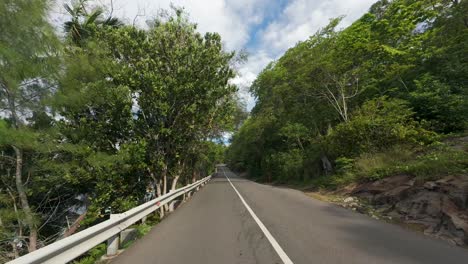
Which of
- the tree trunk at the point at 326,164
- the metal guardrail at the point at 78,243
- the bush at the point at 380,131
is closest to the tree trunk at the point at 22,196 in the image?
the metal guardrail at the point at 78,243

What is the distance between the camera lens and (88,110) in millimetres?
11750

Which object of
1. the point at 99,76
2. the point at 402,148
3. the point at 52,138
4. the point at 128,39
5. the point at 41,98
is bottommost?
the point at 402,148

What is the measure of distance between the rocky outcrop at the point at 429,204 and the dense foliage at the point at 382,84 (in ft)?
6.88

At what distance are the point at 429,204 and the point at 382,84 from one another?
15511mm

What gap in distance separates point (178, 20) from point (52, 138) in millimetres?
7619

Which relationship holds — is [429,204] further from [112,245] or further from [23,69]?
[23,69]

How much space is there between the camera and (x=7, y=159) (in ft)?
31.5

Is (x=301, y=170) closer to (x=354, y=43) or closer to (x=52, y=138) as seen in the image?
(x=354, y=43)

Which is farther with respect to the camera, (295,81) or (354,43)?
(295,81)

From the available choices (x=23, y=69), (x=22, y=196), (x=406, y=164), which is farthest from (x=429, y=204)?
(x=22, y=196)

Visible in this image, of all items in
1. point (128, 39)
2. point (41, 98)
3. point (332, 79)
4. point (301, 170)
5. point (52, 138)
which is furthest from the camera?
point (301, 170)

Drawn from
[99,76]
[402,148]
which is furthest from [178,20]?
[402,148]

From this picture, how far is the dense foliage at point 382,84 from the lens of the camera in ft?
43.9

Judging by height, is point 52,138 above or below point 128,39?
below
